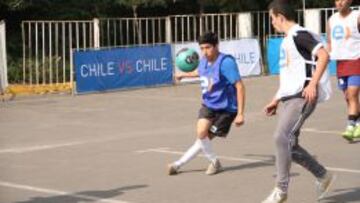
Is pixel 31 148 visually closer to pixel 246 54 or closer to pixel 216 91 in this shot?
pixel 216 91

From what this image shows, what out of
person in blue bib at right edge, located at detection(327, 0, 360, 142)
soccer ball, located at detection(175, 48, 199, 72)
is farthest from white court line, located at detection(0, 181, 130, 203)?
soccer ball, located at detection(175, 48, 199, 72)

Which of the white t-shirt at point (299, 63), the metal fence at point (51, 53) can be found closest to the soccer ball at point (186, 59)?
the metal fence at point (51, 53)

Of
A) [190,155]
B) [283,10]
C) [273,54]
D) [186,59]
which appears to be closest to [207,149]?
[190,155]

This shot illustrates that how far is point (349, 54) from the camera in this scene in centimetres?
1164

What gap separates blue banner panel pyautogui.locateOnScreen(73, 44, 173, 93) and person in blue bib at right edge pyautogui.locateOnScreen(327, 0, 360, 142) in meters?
9.33

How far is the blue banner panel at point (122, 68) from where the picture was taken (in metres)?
20.1

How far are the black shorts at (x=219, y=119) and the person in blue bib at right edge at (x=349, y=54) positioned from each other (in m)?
2.95

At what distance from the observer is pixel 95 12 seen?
32.8m

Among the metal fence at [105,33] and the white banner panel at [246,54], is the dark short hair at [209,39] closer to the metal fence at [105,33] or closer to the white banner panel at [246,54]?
the metal fence at [105,33]

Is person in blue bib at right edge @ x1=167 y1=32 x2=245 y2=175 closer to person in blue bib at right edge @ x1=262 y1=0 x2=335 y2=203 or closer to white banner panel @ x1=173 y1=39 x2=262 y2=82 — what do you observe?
person in blue bib at right edge @ x1=262 y1=0 x2=335 y2=203

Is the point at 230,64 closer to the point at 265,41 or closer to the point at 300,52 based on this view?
the point at 300,52

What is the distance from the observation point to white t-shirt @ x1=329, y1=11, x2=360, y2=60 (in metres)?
11.6

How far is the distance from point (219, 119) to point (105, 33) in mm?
19200

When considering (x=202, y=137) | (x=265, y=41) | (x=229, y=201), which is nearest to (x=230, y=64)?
(x=202, y=137)
